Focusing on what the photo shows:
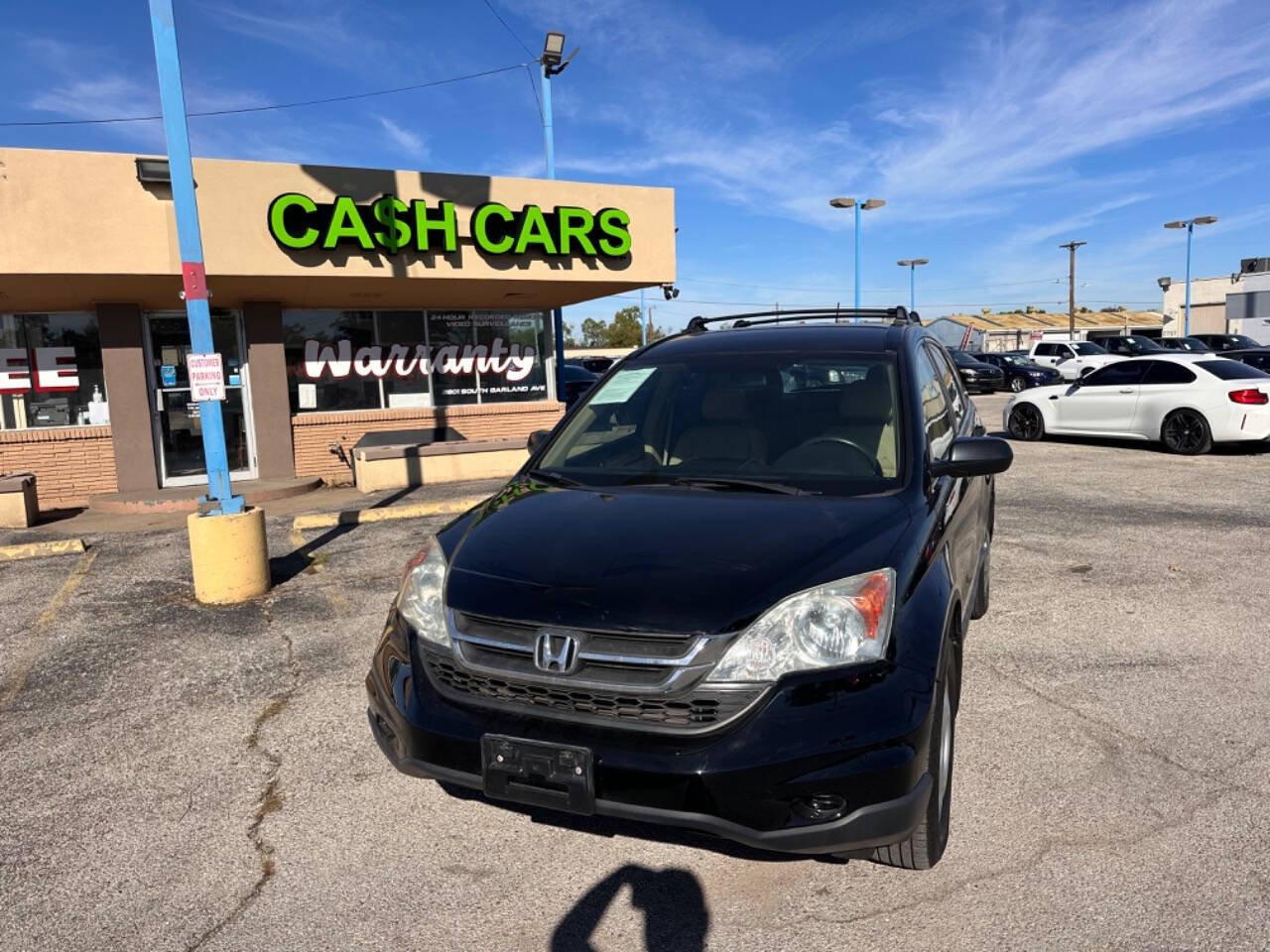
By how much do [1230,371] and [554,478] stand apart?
1271 centimetres

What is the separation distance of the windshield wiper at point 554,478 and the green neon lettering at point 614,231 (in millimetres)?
9203

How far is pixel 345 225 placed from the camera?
10.6 m

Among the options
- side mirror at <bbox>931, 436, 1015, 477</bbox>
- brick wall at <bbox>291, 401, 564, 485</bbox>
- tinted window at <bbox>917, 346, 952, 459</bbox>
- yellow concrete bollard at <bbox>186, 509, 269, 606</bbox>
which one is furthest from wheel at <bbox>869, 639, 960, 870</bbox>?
brick wall at <bbox>291, 401, 564, 485</bbox>

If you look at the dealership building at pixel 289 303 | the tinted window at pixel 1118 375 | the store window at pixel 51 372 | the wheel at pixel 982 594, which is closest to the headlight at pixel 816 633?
the wheel at pixel 982 594

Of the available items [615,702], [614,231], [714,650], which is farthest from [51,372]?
[714,650]

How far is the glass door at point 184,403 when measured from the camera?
484 inches

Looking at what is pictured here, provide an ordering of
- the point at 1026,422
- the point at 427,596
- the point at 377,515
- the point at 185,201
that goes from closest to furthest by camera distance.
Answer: the point at 427,596 → the point at 185,201 → the point at 377,515 → the point at 1026,422

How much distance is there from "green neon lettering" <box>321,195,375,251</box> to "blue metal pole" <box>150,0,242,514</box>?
464cm

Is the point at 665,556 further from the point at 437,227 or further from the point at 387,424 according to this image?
the point at 387,424

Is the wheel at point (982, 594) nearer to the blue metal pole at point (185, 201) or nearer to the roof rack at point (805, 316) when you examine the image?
the roof rack at point (805, 316)

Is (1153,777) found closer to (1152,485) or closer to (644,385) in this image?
(644,385)

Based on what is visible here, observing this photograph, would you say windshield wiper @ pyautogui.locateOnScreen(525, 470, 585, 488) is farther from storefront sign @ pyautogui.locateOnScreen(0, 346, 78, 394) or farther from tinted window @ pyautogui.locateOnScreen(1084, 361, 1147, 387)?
tinted window @ pyautogui.locateOnScreen(1084, 361, 1147, 387)

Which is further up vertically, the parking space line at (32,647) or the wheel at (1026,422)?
the wheel at (1026,422)

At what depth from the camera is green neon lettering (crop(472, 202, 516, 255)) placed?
11523mm
